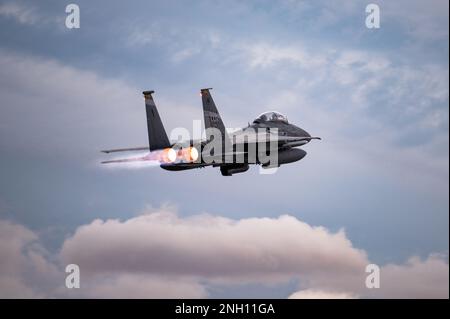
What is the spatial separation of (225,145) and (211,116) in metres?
3.31

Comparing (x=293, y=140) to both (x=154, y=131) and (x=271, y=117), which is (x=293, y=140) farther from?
(x=154, y=131)

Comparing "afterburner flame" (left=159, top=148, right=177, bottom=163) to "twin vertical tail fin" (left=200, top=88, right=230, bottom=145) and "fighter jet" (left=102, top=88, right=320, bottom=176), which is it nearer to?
"fighter jet" (left=102, top=88, right=320, bottom=176)

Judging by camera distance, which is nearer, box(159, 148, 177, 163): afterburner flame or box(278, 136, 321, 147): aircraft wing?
box(159, 148, 177, 163): afterburner flame

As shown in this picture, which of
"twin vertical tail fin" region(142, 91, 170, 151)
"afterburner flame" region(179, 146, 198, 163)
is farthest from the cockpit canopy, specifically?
"twin vertical tail fin" region(142, 91, 170, 151)

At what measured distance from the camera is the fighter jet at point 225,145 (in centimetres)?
7138

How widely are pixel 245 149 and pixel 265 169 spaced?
394 cm

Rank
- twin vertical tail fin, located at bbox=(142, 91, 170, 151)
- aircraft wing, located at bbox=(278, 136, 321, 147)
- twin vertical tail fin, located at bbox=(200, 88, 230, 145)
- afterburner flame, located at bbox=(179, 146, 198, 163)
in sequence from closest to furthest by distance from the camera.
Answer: twin vertical tail fin, located at bbox=(142, 91, 170, 151)
afterburner flame, located at bbox=(179, 146, 198, 163)
twin vertical tail fin, located at bbox=(200, 88, 230, 145)
aircraft wing, located at bbox=(278, 136, 321, 147)

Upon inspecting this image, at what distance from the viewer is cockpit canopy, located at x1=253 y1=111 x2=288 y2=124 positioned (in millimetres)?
80894

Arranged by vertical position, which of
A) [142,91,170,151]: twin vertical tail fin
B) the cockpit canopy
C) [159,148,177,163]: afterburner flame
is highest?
the cockpit canopy

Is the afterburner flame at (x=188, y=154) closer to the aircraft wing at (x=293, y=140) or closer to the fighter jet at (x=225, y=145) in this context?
the fighter jet at (x=225, y=145)

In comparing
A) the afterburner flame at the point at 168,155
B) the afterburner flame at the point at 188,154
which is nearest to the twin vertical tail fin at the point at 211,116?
the afterburner flame at the point at 188,154
